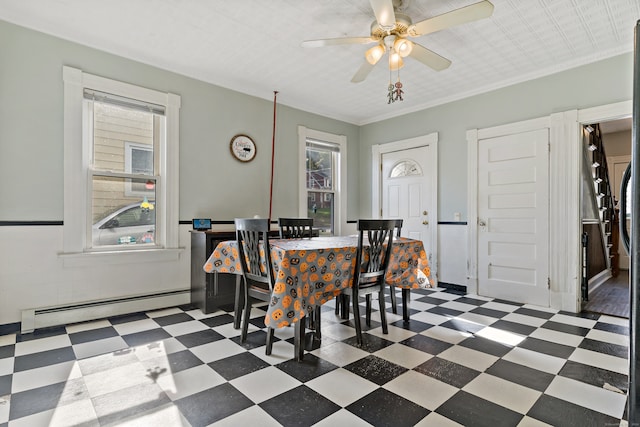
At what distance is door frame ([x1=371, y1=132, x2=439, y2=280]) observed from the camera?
15.5 ft

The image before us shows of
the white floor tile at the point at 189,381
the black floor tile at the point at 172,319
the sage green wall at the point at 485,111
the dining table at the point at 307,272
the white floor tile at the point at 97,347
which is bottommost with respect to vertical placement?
the white floor tile at the point at 189,381

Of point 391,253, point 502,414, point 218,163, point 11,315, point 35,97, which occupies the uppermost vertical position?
point 35,97

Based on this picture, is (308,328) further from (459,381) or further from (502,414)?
(502,414)

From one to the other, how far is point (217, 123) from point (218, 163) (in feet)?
1.54

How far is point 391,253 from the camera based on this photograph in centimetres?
294

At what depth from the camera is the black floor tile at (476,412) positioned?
1.68 meters

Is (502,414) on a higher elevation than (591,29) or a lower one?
lower

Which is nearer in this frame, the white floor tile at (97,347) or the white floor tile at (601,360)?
the white floor tile at (601,360)

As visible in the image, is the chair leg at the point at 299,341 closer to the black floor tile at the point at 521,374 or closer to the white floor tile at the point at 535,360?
the black floor tile at the point at 521,374

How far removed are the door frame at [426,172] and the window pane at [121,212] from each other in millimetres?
3231

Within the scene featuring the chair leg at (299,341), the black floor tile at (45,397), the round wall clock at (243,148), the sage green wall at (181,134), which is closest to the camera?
the black floor tile at (45,397)

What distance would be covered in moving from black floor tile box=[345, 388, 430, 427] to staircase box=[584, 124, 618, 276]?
397 centimetres

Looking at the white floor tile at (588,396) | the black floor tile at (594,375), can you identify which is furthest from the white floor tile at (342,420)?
the black floor tile at (594,375)

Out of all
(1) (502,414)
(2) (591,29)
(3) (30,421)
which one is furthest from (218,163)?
(2) (591,29)
